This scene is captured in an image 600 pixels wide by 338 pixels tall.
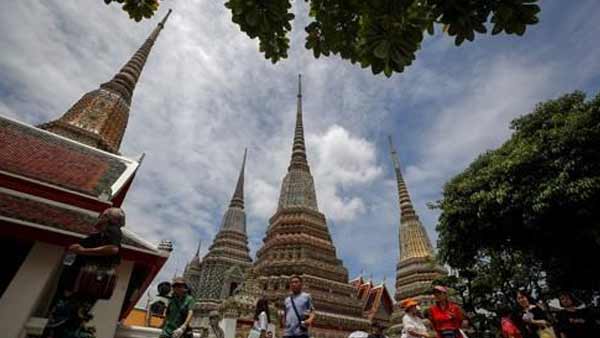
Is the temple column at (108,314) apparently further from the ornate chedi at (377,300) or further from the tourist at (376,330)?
the ornate chedi at (377,300)

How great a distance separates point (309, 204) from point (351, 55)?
19.4 m

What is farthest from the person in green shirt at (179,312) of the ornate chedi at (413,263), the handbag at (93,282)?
the ornate chedi at (413,263)

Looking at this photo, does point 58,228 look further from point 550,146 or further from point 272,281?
point 272,281

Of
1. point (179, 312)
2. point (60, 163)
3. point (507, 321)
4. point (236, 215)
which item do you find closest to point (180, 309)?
point (179, 312)

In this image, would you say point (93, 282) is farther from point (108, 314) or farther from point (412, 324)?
point (412, 324)

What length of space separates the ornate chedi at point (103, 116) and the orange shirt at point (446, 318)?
48.1ft

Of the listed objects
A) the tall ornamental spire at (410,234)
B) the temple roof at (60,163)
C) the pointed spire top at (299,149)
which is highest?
the pointed spire top at (299,149)

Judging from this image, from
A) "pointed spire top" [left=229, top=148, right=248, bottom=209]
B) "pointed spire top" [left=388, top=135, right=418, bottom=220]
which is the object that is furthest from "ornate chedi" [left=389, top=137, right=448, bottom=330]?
"pointed spire top" [left=229, top=148, right=248, bottom=209]

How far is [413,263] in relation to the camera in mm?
23031

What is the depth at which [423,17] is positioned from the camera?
196 cm

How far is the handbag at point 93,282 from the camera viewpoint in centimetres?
241

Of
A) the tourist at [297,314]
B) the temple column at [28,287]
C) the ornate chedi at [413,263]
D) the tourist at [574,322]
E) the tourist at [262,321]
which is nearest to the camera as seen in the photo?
the tourist at [297,314]

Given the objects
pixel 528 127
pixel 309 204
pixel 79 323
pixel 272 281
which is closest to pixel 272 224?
pixel 309 204

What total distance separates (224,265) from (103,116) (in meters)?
14.1
